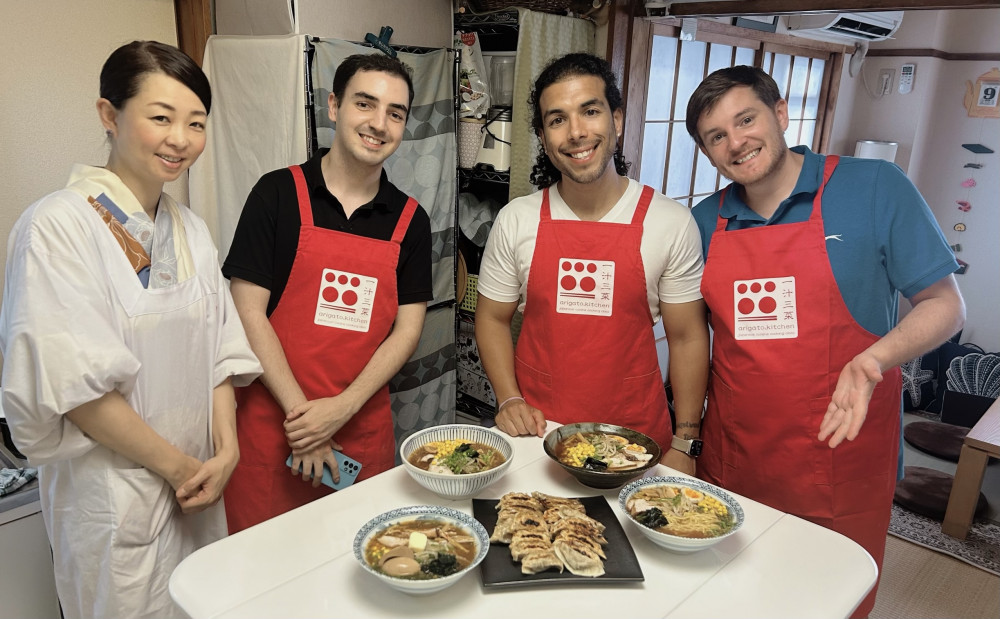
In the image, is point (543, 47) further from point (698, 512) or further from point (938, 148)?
point (938, 148)

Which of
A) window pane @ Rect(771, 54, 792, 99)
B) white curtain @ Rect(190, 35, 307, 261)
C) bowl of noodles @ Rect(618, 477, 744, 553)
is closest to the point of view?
bowl of noodles @ Rect(618, 477, 744, 553)

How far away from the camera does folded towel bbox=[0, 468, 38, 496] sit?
84.2 inches

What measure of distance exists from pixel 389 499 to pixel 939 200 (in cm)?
569

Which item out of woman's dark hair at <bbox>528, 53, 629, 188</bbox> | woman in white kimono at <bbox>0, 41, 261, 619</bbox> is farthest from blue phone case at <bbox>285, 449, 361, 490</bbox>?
woman's dark hair at <bbox>528, 53, 629, 188</bbox>

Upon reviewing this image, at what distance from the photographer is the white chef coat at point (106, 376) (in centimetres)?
128

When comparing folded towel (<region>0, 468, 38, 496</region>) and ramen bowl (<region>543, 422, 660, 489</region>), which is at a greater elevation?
ramen bowl (<region>543, 422, 660, 489</region>)

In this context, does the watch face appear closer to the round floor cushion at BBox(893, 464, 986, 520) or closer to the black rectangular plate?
the black rectangular plate

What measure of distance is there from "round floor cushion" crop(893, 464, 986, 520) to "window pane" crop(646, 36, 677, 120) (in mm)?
2267

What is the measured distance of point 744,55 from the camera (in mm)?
4309

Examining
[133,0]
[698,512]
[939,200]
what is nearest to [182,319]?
[698,512]

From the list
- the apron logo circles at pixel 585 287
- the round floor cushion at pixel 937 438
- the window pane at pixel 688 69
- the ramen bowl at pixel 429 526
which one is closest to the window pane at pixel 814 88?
the window pane at pixel 688 69

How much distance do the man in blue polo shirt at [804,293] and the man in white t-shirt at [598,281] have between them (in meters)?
0.11

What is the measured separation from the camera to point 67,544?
58.3 inches

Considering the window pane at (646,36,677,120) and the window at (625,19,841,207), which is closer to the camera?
the window at (625,19,841,207)
